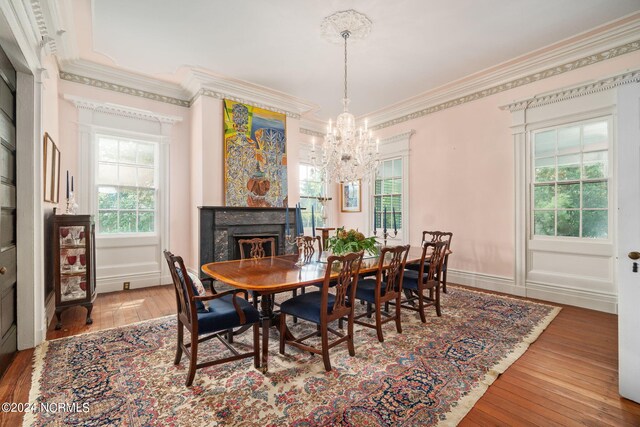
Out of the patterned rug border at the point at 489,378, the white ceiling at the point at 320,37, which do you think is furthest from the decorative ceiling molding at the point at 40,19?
the patterned rug border at the point at 489,378

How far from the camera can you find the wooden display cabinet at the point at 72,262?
3.05 meters

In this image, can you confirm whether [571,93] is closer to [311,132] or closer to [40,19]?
[311,132]

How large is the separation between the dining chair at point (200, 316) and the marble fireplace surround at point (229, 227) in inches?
82.0

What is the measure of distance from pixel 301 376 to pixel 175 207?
11.9 ft

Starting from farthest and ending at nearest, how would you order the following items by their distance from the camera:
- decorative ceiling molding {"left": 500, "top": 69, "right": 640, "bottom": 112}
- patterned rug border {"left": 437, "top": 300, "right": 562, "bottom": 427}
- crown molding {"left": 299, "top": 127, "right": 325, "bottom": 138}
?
crown molding {"left": 299, "top": 127, "right": 325, "bottom": 138} < decorative ceiling molding {"left": 500, "top": 69, "right": 640, "bottom": 112} < patterned rug border {"left": 437, "top": 300, "right": 562, "bottom": 427}

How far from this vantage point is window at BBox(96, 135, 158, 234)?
167 inches

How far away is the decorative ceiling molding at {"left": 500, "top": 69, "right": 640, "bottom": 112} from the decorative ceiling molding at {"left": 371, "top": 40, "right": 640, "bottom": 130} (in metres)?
0.26

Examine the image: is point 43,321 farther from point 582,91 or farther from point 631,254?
point 582,91

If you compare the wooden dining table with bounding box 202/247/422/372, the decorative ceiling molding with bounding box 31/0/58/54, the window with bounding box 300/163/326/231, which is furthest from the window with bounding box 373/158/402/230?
the decorative ceiling molding with bounding box 31/0/58/54

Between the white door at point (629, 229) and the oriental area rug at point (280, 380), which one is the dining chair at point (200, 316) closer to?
the oriental area rug at point (280, 380)

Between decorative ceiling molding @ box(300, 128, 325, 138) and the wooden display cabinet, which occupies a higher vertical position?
decorative ceiling molding @ box(300, 128, 325, 138)

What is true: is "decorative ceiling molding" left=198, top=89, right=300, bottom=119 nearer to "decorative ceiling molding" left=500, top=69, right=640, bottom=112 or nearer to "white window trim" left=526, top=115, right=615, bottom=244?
"decorative ceiling molding" left=500, top=69, right=640, bottom=112

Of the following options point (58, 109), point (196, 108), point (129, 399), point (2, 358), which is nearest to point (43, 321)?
point (2, 358)

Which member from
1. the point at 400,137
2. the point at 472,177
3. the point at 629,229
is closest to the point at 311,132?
the point at 400,137
